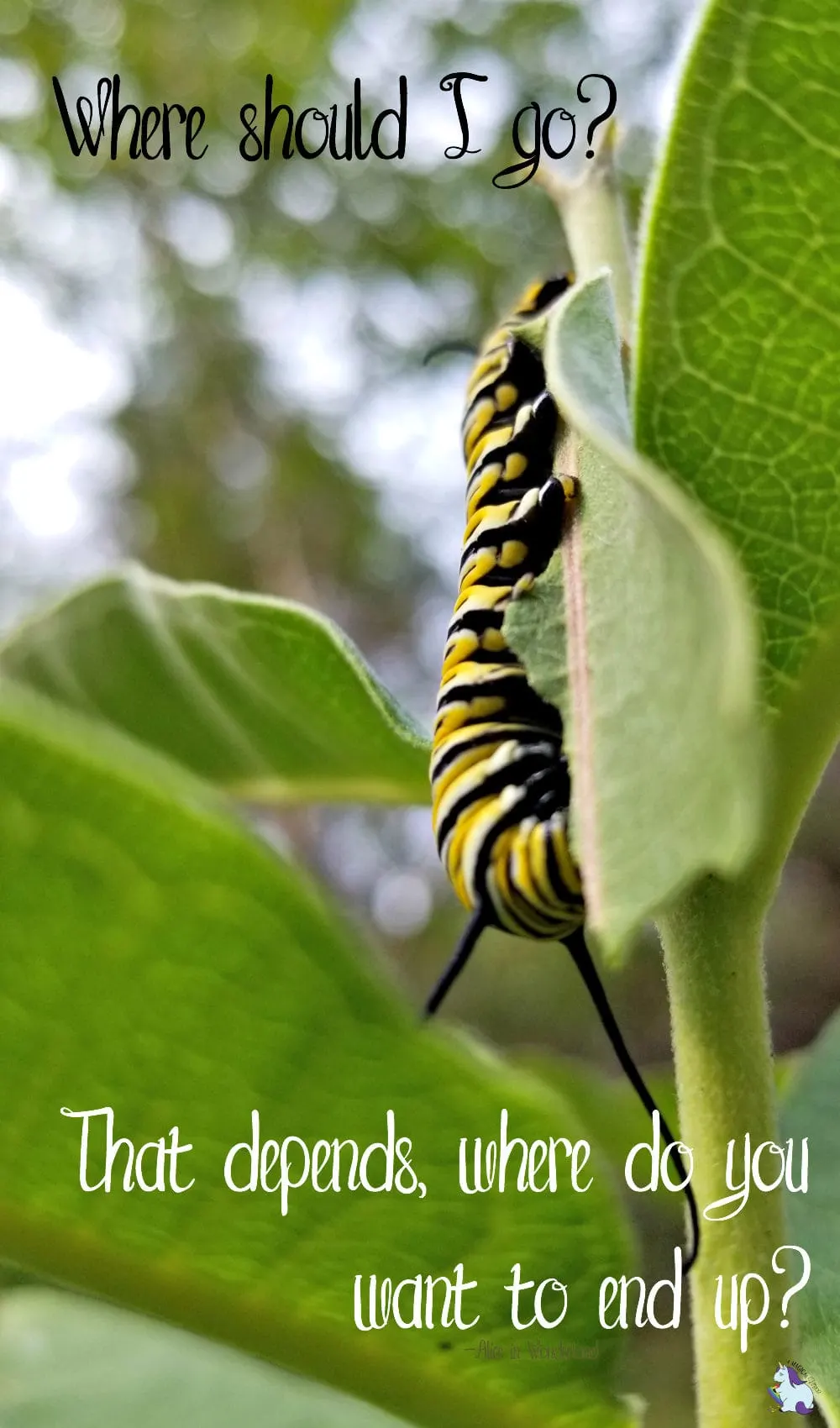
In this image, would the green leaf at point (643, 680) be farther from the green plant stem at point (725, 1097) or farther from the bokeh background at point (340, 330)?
the bokeh background at point (340, 330)

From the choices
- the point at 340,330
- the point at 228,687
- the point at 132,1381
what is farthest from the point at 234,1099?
the point at 340,330

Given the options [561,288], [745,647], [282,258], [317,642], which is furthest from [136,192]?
[745,647]

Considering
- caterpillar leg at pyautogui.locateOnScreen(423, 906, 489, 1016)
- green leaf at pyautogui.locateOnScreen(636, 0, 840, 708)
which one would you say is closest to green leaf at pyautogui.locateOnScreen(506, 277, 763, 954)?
green leaf at pyautogui.locateOnScreen(636, 0, 840, 708)

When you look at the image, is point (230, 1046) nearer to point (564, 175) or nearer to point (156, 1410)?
point (156, 1410)

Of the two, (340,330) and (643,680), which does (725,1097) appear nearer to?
(643,680)

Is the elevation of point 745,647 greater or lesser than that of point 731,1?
lesser

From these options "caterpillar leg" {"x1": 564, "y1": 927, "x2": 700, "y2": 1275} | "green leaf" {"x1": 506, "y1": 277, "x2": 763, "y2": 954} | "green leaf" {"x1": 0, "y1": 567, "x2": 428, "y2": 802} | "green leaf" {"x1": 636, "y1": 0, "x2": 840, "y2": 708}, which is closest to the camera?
"green leaf" {"x1": 506, "y1": 277, "x2": 763, "y2": 954}

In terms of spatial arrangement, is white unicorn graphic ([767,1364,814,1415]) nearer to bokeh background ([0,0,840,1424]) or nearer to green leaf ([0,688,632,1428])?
green leaf ([0,688,632,1428])
